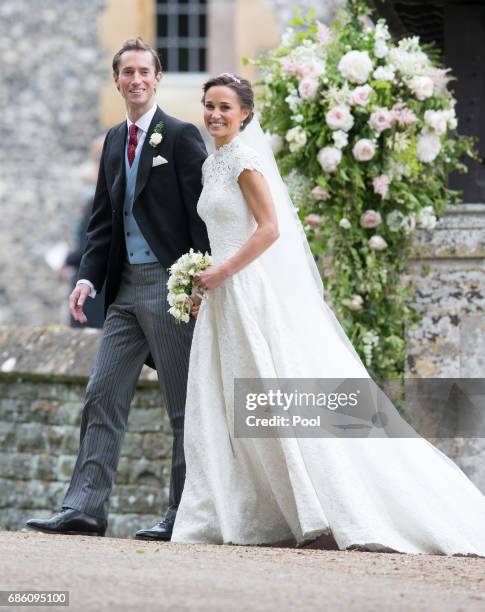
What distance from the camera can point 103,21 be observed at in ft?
62.3

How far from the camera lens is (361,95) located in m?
8.45

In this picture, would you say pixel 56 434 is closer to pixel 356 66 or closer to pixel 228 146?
pixel 356 66

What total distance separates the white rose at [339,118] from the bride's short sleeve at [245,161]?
1.61 m

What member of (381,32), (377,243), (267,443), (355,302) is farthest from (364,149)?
(267,443)

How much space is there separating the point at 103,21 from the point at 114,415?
12.5m

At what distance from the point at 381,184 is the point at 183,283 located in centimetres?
203

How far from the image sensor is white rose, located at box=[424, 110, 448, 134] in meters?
8.47

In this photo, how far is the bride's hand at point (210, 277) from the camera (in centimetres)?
679

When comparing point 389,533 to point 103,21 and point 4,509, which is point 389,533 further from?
point 103,21

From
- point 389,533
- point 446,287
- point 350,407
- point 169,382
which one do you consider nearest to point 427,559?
point 389,533

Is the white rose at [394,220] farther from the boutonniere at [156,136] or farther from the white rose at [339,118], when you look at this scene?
the boutonniere at [156,136]

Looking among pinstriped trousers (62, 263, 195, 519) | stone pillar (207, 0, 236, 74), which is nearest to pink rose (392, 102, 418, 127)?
pinstriped trousers (62, 263, 195, 519)

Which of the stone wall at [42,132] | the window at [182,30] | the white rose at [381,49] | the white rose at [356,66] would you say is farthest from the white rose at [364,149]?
the window at [182,30]

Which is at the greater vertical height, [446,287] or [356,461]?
[446,287]
